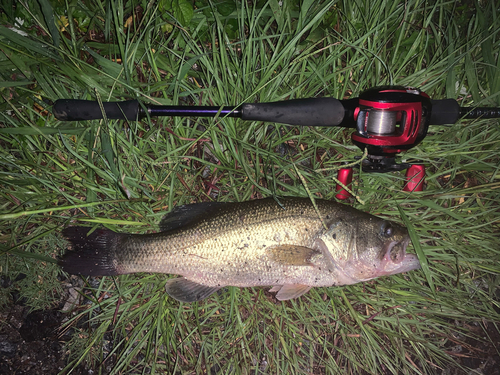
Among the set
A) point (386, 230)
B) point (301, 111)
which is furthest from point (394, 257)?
point (301, 111)

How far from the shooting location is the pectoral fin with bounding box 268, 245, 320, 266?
199 cm

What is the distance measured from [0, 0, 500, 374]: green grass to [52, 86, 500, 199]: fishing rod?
0.67 ft

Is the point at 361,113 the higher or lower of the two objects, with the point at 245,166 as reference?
higher


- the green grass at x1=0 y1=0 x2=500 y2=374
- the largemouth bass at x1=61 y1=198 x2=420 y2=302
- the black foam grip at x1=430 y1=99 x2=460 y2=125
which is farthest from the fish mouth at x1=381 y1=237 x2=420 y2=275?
the black foam grip at x1=430 y1=99 x2=460 y2=125

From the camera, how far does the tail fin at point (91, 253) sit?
2180 millimetres

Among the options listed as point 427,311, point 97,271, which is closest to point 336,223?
point 427,311

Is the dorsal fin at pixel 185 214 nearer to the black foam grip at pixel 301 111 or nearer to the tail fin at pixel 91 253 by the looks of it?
the tail fin at pixel 91 253

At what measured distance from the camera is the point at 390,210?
2426 millimetres

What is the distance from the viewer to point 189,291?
2.22 m

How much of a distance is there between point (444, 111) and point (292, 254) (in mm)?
1480

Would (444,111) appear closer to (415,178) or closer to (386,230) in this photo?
(415,178)

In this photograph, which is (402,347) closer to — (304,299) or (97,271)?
(304,299)

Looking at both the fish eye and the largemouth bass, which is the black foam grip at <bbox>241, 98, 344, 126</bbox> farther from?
the fish eye

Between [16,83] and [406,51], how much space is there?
122 inches
